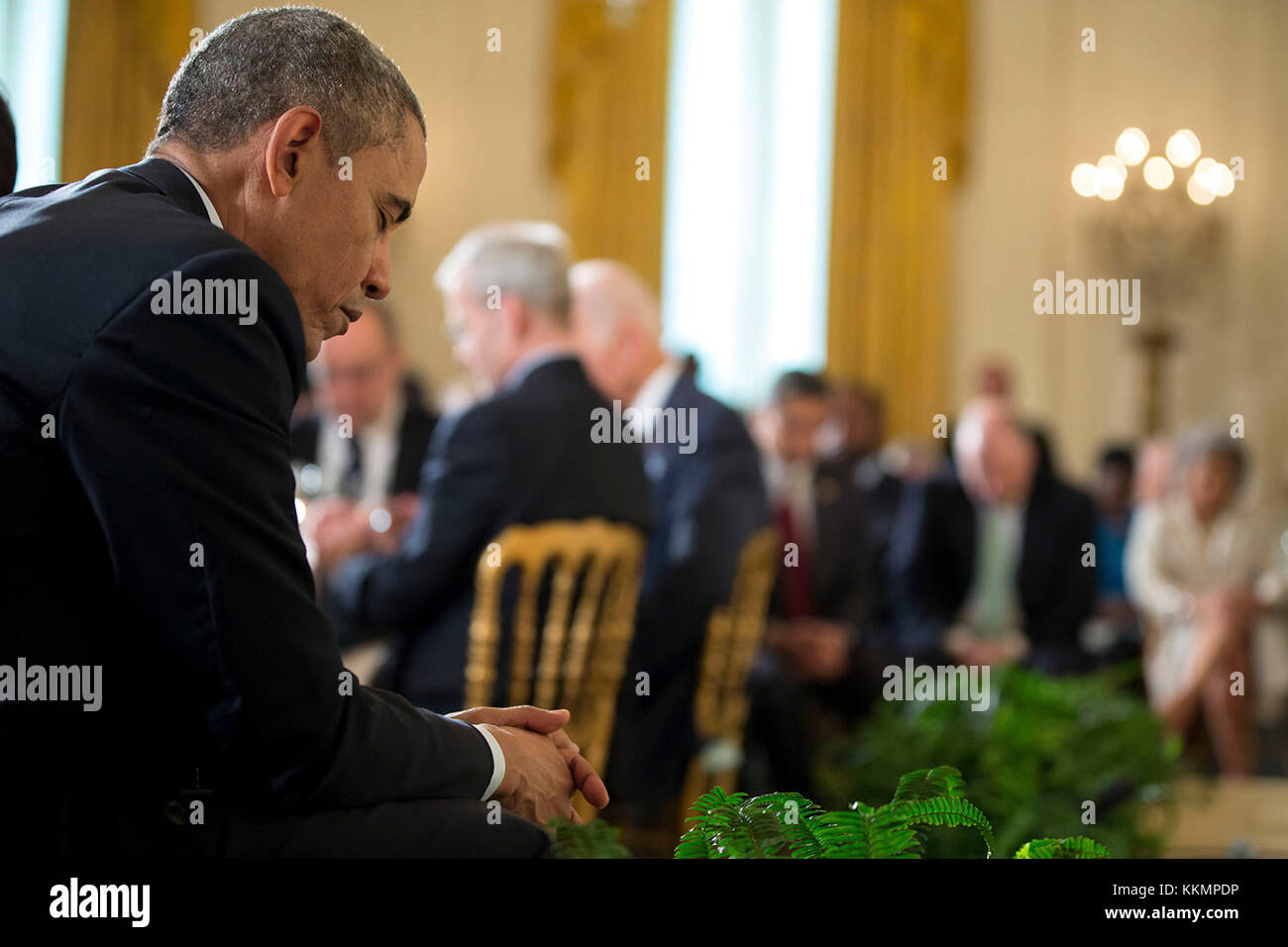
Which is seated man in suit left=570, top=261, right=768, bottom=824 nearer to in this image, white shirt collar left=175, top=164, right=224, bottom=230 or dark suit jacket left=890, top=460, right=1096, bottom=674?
dark suit jacket left=890, top=460, right=1096, bottom=674

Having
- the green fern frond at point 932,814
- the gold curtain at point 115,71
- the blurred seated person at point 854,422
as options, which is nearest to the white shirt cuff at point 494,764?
the green fern frond at point 932,814

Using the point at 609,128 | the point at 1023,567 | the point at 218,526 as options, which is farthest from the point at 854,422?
the point at 218,526

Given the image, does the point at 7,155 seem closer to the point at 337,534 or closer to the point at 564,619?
the point at 564,619

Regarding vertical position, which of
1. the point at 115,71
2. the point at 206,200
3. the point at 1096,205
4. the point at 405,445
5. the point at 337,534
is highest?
the point at 115,71

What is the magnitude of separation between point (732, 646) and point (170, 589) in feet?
9.60

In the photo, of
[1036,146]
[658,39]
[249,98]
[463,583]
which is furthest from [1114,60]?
[249,98]

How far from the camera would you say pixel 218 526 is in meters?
1.11

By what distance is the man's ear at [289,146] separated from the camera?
131 cm

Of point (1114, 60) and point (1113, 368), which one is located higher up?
point (1114, 60)

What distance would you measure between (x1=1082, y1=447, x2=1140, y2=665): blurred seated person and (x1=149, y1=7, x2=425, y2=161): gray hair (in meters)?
4.55
